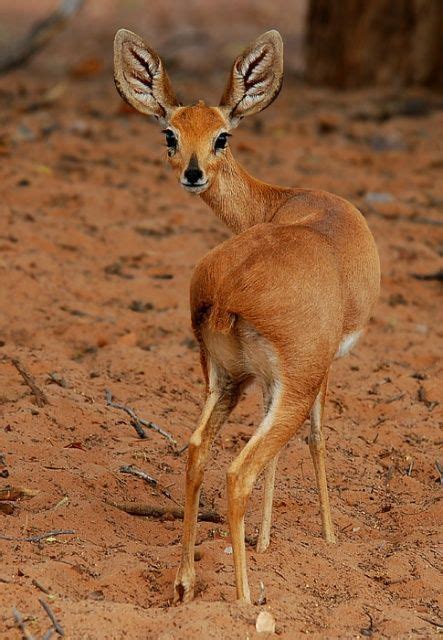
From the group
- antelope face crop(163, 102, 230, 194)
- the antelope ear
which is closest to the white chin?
antelope face crop(163, 102, 230, 194)

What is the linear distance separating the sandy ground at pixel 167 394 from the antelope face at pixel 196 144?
1.62m

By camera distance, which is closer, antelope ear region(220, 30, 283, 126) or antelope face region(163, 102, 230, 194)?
antelope face region(163, 102, 230, 194)

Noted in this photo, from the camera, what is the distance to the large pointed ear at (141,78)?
5867 mm

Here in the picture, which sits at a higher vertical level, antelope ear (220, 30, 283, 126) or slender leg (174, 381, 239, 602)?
antelope ear (220, 30, 283, 126)

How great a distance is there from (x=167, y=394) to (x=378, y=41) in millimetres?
9754

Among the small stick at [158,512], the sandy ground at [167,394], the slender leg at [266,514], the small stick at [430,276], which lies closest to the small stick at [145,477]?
the sandy ground at [167,394]

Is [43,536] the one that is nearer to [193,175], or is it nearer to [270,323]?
[270,323]

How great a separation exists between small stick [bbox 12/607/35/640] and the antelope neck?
2.72 meters

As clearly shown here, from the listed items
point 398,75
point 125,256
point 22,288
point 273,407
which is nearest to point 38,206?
point 125,256

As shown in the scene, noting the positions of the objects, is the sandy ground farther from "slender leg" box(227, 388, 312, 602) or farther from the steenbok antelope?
the steenbok antelope

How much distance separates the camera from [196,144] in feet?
18.3

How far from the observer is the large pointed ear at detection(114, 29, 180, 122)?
19.2 feet

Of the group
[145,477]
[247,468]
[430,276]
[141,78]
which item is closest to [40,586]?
[247,468]

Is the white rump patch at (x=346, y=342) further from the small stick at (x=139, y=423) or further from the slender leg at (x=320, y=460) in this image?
the small stick at (x=139, y=423)
